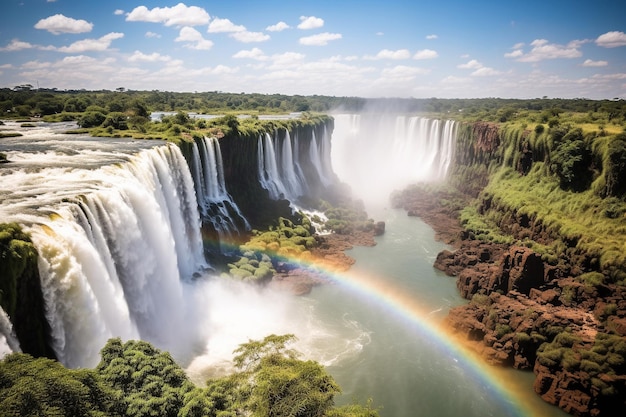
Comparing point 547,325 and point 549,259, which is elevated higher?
point 549,259

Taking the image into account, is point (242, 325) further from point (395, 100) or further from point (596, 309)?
point (395, 100)

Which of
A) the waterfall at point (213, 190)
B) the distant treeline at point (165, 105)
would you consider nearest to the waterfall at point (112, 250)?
the waterfall at point (213, 190)

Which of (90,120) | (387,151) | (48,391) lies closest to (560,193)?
(48,391)

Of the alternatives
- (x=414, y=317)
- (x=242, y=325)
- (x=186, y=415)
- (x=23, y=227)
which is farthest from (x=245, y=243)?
(x=186, y=415)

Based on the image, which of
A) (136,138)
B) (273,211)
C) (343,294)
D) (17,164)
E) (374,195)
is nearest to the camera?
(17,164)

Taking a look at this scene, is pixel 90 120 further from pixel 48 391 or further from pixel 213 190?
pixel 48 391

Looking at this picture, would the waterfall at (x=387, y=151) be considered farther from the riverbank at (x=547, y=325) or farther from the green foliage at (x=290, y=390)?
the green foliage at (x=290, y=390)
